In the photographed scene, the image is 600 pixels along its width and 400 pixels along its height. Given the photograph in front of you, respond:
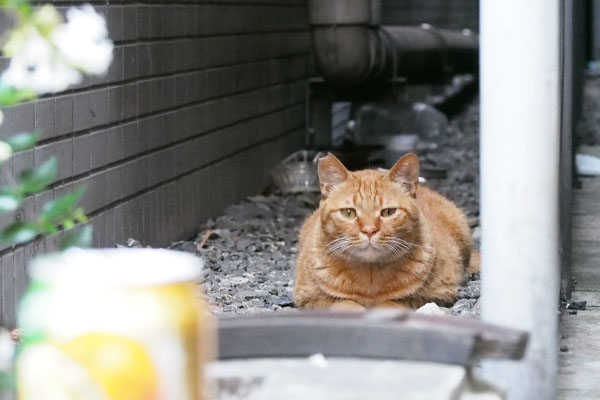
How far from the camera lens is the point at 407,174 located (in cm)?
477

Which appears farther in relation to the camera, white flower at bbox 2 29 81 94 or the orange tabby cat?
the orange tabby cat

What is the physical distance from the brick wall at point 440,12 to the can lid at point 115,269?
15639mm

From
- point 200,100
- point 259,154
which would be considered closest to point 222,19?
point 200,100

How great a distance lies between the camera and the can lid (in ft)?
4.69

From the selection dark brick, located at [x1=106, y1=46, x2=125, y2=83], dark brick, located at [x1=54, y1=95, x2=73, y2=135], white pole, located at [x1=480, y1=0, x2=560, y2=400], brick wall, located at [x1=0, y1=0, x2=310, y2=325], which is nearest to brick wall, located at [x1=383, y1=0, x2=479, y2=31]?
brick wall, located at [x1=0, y1=0, x2=310, y2=325]

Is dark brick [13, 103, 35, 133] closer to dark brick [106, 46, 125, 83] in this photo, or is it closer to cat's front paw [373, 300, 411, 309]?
dark brick [106, 46, 125, 83]

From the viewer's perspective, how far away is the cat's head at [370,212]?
180 inches

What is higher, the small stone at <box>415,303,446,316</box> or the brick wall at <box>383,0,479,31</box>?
the brick wall at <box>383,0,479,31</box>

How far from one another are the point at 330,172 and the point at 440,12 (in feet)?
42.0

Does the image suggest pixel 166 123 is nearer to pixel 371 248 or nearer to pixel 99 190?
pixel 99 190

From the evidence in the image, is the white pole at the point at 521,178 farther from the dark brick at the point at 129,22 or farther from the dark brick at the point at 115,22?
the dark brick at the point at 129,22

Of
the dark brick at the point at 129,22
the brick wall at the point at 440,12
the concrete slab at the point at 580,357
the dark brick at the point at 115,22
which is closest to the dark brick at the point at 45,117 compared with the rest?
the dark brick at the point at 115,22

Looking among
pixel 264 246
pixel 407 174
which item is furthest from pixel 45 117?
pixel 264 246

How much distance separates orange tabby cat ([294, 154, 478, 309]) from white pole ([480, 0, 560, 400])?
1.79 m
